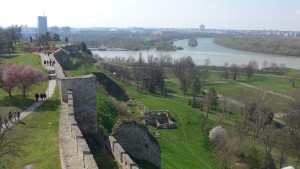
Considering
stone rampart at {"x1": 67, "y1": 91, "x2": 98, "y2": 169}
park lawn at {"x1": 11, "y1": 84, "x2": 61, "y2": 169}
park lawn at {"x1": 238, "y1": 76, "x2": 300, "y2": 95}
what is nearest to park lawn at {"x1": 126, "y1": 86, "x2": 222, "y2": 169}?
park lawn at {"x1": 11, "y1": 84, "x2": 61, "y2": 169}

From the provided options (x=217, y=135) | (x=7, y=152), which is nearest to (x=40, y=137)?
(x=7, y=152)

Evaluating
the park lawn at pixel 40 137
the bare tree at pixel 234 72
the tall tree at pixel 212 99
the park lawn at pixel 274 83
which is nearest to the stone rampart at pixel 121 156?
the park lawn at pixel 40 137

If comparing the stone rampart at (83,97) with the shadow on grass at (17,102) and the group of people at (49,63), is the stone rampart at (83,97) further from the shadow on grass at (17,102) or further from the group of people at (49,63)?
the group of people at (49,63)

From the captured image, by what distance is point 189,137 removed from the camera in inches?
1479

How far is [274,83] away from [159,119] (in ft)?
141

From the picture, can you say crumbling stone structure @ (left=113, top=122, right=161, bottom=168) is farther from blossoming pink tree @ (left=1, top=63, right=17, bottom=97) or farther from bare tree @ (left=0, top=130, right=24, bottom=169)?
blossoming pink tree @ (left=1, top=63, right=17, bottom=97)

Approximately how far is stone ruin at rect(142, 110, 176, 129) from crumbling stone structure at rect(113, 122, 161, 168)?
67.6 feet

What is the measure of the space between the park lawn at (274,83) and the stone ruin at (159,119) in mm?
32530

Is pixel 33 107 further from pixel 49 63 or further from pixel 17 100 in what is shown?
pixel 49 63

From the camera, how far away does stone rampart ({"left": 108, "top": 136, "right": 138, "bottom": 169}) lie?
38.2ft

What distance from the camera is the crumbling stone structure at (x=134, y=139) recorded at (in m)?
17.0

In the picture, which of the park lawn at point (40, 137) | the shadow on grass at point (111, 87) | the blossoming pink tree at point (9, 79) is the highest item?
the blossoming pink tree at point (9, 79)

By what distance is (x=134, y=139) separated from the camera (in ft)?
57.0

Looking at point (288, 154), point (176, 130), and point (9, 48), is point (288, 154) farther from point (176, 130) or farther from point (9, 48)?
point (9, 48)
